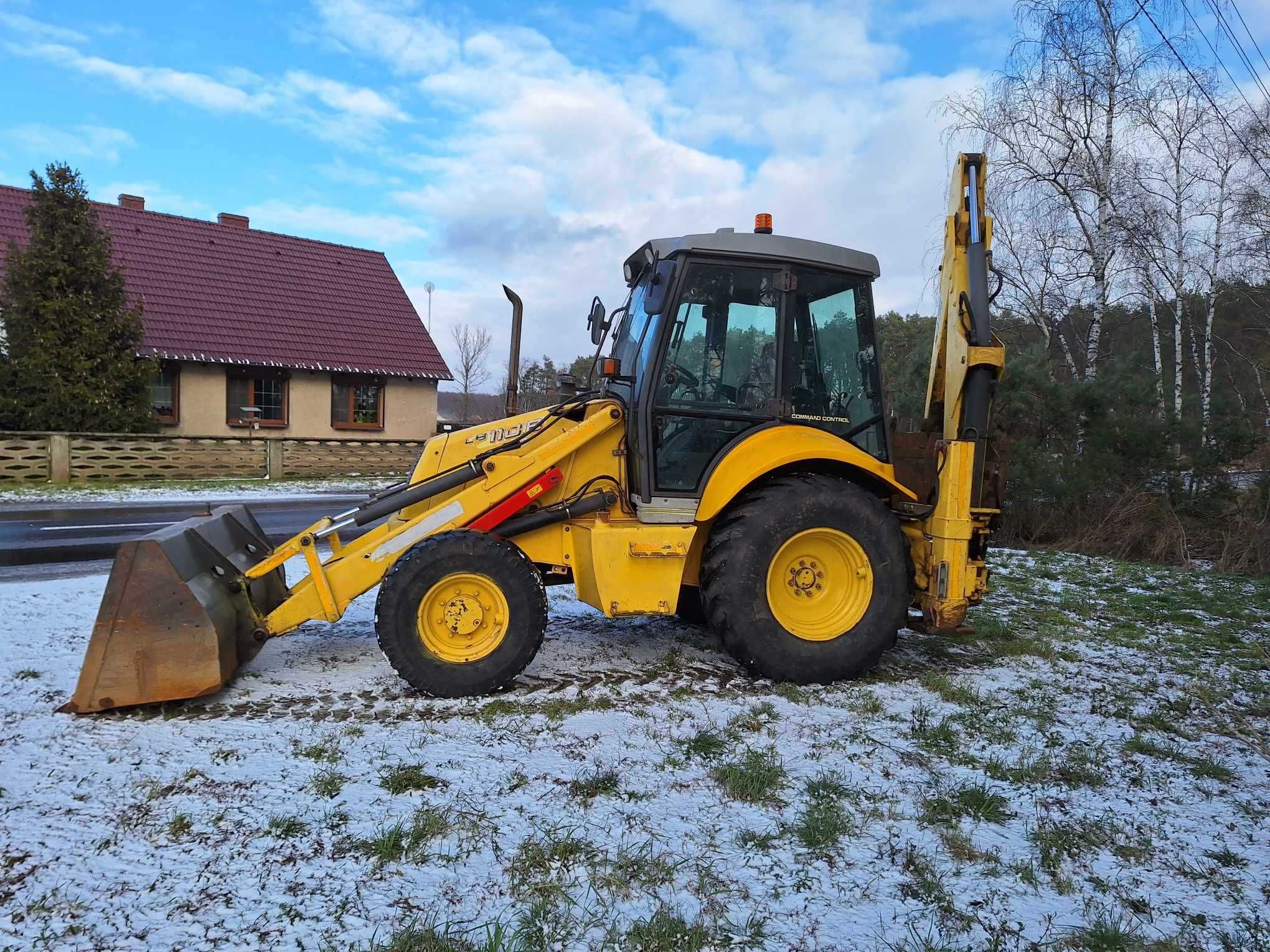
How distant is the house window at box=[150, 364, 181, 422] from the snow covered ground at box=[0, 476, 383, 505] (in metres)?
3.48

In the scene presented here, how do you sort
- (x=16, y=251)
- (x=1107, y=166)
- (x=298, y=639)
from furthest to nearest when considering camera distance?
(x=16, y=251)
(x=1107, y=166)
(x=298, y=639)

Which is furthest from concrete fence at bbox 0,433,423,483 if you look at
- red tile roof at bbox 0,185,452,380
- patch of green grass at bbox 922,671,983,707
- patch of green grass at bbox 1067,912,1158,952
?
patch of green grass at bbox 1067,912,1158,952

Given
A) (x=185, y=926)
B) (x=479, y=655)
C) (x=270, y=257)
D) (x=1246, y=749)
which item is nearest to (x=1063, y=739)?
(x=1246, y=749)

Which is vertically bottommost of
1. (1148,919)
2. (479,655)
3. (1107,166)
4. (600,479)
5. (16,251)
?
(1148,919)

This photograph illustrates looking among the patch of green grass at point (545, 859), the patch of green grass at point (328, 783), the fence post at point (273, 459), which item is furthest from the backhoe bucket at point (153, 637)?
the fence post at point (273, 459)

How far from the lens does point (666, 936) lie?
233 centimetres

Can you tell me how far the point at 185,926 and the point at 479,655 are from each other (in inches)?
81.2

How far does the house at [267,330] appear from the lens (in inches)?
767

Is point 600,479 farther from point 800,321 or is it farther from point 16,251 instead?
point 16,251

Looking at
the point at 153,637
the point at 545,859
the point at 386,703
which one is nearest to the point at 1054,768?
the point at 545,859

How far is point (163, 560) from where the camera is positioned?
389cm

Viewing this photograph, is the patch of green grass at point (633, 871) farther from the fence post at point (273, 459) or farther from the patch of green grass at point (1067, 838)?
the fence post at point (273, 459)

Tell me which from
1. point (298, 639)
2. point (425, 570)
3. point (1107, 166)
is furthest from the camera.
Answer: point (1107, 166)

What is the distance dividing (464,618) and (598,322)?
87.7 inches
